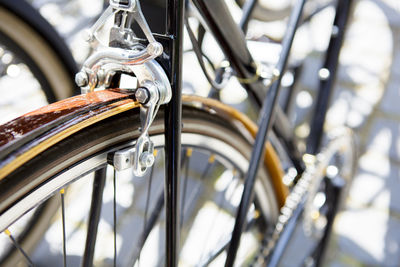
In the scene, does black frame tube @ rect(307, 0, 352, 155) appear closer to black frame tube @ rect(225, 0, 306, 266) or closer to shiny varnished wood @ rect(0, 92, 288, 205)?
black frame tube @ rect(225, 0, 306, 266)

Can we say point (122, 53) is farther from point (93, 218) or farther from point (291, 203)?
point (291, 203)

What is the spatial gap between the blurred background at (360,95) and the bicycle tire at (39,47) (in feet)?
0.81

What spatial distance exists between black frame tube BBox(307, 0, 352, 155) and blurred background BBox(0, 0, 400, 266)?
0.94 feet

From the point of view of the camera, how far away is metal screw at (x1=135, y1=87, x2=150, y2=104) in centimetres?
36

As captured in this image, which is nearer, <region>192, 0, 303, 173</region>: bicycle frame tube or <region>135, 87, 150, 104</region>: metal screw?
<region>135, 87, 150, 104</region>: metal screw

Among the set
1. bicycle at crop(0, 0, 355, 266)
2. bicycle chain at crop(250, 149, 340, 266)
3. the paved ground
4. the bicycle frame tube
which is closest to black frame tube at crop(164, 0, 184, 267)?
bicycle at crop(0, 0, 355, 266)

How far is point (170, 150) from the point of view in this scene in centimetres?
39

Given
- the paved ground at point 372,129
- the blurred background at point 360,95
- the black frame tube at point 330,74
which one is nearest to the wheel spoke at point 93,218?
the black frame tube at point 330,74

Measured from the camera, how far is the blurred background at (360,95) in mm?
1157

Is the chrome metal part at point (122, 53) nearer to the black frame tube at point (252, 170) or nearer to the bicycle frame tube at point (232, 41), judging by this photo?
the bicycle frame tube at point (232, 41)

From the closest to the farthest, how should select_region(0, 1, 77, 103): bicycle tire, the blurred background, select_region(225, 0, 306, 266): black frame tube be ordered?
select_region(225, 0, 306, 266): black frame tube
select_region(0, 1, 77, 103): bicycle tire
the blurred background

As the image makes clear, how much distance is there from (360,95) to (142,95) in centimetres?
130

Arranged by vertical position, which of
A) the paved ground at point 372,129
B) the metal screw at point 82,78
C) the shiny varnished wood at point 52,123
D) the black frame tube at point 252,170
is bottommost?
the paved ground at point 372,129

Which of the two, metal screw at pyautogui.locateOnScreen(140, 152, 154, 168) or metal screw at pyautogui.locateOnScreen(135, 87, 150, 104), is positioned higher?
metal screw at pyautogui.locateOnScreen(135, 87, 150, 104)
